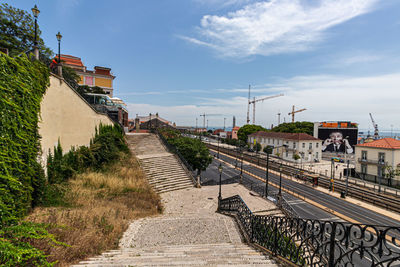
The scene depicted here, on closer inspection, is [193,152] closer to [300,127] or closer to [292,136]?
[292,136]

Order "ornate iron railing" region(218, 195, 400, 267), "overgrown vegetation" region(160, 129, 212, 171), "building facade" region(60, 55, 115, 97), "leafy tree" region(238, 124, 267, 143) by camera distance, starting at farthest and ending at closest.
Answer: "leafy tree" region(238, 124, 267, 143) < "building facade" region(60, 55, 115, 97) < "overgrown vegetation" region(160, 129, 212, 171) < "ornate iron railing" region(218, 195, 400, 267)

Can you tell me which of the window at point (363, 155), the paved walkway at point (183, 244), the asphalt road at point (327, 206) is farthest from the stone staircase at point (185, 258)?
the window at point (363, 155)

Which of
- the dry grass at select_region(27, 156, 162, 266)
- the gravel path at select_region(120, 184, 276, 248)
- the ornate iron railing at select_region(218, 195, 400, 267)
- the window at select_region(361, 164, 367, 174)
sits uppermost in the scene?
the ornate iron railing at select_region(218, 195, 400, 267)

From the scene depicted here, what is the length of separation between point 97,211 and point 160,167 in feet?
33.7

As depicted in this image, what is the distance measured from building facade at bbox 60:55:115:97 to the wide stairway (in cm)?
2753

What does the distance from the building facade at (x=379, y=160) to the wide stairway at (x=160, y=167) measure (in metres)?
30.9

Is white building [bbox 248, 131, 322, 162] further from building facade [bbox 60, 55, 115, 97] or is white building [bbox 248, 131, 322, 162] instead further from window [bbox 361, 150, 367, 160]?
building facade [bbox 60, 55, 115, 97]

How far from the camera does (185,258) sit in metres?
5.12

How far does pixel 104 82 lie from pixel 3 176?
1759 inches

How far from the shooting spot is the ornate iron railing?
8.72ft

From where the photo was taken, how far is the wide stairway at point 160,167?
55.2 ft

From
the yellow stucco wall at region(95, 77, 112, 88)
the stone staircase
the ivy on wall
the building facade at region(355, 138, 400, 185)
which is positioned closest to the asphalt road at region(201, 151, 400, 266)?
the building facade at region(355, 138, 400, 185)

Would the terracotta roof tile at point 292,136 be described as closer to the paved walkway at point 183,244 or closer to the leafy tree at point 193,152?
the leafy tree at point 193,152

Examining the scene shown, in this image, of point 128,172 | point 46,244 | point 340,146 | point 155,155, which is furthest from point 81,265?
point 340,146
